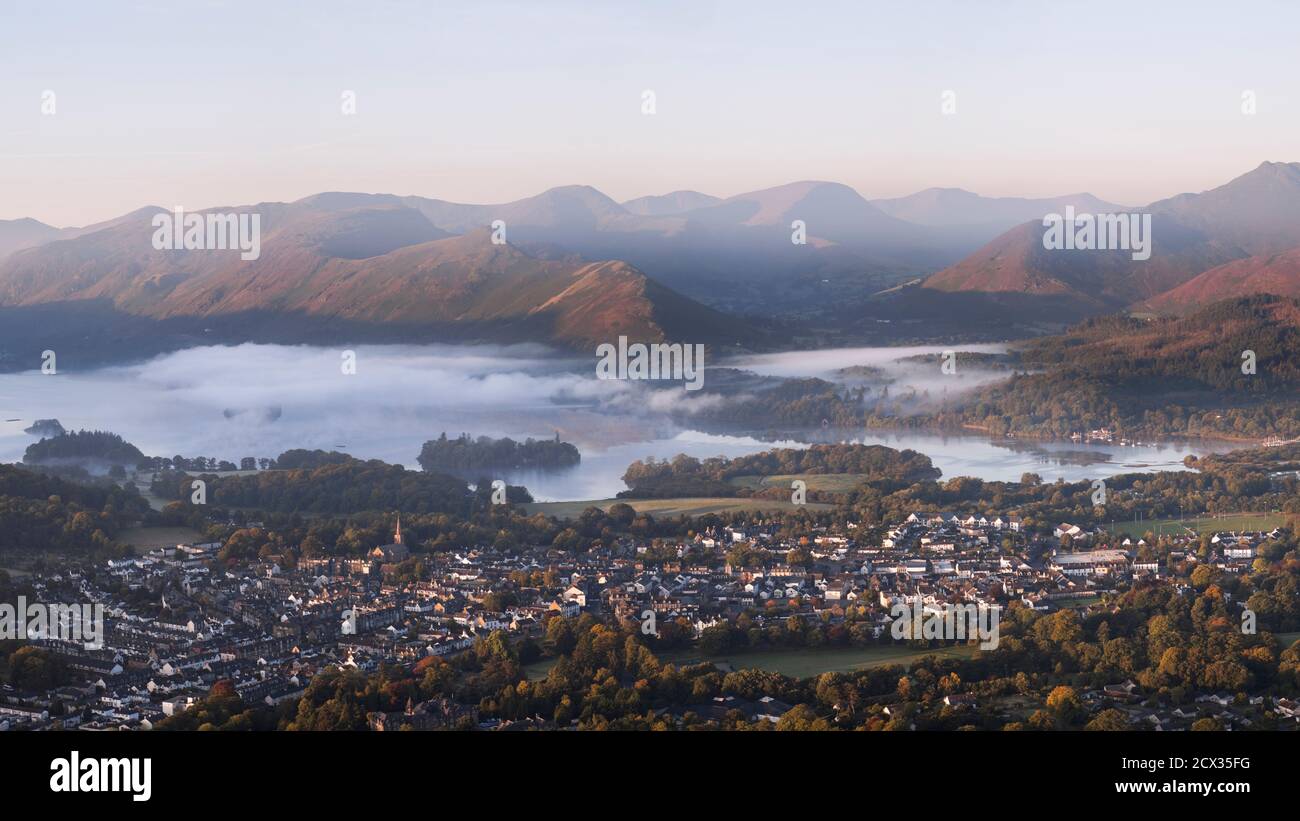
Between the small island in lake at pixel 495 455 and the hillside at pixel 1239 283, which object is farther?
the hillside at pixel 1239 283

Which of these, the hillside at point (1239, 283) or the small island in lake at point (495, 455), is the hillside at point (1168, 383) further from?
the small island in lake at point (495, 455)

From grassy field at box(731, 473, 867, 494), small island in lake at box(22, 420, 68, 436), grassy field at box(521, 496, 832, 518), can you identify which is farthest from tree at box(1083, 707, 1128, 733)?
small island in lake at box(22, 420, 68, 436)

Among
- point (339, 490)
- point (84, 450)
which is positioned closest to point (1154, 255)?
point (84, 450)

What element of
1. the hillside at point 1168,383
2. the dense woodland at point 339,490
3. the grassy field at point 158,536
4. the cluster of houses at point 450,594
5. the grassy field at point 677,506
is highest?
the hillside at point 1168,383

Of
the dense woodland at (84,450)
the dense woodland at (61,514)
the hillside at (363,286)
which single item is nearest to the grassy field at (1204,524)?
the dense woodland at (61,514)

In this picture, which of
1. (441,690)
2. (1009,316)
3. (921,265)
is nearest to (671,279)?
(921,265)

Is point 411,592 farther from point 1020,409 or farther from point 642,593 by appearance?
point 1020,409

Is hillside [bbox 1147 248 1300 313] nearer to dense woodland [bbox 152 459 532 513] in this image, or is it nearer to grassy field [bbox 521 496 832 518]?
grassy field [bbox 521 496 832 518]
